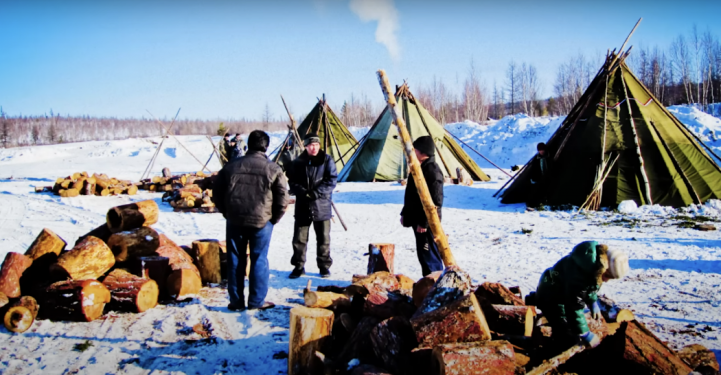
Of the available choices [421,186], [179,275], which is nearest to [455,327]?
[421,186]

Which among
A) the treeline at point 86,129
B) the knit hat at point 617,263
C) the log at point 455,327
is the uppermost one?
the treeline at point 86,129

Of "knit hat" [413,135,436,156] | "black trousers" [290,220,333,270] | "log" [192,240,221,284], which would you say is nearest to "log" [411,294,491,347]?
"knit hat" [413,135,436,156]

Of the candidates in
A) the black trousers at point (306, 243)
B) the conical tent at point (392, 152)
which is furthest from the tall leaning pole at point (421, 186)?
the conical tent at point (392, 152)

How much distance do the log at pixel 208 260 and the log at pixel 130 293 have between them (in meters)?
0.77

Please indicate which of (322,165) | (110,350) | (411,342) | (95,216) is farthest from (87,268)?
(95,216)

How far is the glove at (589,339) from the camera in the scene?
2.43 metres

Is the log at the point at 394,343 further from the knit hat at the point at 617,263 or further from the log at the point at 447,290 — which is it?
the knit hat at the point at 617,263

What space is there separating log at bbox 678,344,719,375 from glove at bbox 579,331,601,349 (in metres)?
0.56

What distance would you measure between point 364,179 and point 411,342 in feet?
37.8

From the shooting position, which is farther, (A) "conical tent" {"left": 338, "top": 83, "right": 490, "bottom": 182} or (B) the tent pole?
(A) "conical tent" {"left": 338, "top": 83, "right": 490, "bottom": 182}

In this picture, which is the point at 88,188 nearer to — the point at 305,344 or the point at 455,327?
the point at 305,344

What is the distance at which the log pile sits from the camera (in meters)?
2.29

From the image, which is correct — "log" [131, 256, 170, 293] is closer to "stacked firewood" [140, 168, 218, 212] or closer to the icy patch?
"stacked firewood" [140, 168, 218, 212]

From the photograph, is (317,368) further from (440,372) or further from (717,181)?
(717,181)
